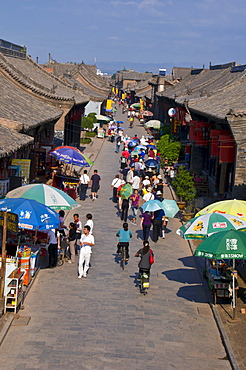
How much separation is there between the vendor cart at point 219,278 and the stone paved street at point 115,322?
432mm

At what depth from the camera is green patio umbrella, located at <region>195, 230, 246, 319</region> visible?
11805 millimetres

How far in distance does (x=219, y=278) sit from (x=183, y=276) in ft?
7.41

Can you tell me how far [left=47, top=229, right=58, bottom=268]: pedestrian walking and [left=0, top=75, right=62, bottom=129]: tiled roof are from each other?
5.09 m

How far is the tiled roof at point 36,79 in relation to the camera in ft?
91.5

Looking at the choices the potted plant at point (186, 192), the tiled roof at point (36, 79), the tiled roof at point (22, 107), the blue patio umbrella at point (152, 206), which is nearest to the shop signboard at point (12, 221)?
the blue patio umbrella at point (152, 206)

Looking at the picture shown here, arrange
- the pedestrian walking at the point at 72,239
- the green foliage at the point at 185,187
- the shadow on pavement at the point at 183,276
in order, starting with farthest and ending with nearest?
1. the green foliage at the point at 185,187
2. the pedestrian walking at the point at 72,239
3. the shadow on pavement at the point at 183,276

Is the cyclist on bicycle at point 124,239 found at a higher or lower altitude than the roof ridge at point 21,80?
lower

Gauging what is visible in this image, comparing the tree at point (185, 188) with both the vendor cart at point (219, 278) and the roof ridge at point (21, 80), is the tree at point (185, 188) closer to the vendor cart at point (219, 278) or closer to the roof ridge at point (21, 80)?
the roof ridge at point (21, 80)

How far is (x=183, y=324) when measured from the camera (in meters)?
12.2

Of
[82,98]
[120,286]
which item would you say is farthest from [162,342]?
[82,98]

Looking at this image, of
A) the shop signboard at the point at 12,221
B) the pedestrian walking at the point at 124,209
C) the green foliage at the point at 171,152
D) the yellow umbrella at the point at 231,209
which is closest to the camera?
the shop signboard at the point at 12,221

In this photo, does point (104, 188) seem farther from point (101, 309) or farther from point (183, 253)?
point (101, 309)

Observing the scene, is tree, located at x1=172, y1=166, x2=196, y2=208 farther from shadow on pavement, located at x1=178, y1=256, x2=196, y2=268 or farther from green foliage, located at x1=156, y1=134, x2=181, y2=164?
green foliage, located at x1=156, y1=134, x2=181, y2=164

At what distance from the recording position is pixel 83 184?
24.5 meters
